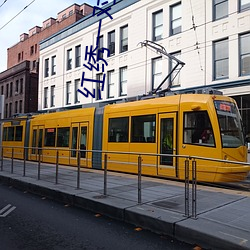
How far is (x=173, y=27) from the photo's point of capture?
1986cm

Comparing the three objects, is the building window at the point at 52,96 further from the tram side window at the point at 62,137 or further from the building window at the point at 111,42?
the tram side window at the point at 62,137

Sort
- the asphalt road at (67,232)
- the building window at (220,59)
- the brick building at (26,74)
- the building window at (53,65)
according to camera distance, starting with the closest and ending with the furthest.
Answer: the asphalt road at (67,232), the building window at (220,59), the building window at (53,65), the brick building at (26,74)

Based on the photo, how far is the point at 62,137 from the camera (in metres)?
16.2

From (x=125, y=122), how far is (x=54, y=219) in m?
6.80

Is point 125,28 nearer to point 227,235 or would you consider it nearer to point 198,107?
point 198,107

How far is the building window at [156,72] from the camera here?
66.9 ft

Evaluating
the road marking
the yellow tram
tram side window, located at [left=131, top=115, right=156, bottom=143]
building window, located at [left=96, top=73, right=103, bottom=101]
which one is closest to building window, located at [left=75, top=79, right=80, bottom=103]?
building window, located at [left=96, top=73, right=103, bottom=101]

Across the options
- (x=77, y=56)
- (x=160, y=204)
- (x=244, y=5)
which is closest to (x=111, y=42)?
(x=77, y=56)

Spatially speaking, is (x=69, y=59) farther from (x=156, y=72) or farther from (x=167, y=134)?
(x=167, y=134)

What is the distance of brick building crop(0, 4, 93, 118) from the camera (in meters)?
38.3

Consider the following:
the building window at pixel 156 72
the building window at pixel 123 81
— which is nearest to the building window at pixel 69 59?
the building window at pixel 123 81

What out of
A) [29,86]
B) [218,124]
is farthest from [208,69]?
[29,86]

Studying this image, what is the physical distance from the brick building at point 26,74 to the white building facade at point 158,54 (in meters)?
9.15

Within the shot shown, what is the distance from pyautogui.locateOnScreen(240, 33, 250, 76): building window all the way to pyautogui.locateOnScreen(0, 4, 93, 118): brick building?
91.2 feet
